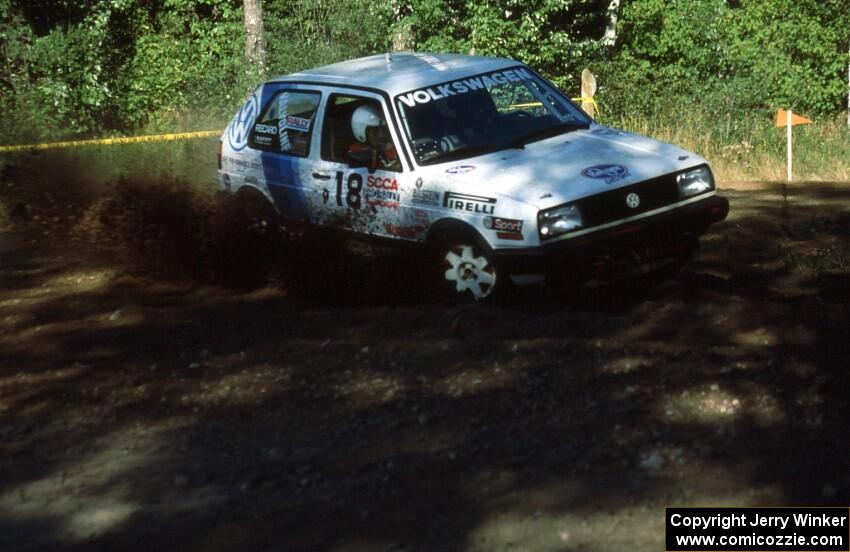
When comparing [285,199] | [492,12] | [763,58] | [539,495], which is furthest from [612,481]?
[763,58]

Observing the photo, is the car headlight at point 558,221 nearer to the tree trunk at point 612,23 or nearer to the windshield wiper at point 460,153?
the windshield wiper at point 460,153

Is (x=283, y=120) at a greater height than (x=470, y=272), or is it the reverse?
(x=283, y=120)

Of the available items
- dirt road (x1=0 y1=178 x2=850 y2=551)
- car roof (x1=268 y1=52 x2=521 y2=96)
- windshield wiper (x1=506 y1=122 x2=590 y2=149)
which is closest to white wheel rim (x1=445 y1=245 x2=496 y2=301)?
dirt road (x1=0 y1=178 x2=850 y2=551)

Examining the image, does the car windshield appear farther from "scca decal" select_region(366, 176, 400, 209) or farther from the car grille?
the car grille

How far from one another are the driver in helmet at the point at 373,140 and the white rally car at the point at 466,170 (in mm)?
11

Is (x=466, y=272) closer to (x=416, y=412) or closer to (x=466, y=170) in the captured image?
(x=466, y=170)

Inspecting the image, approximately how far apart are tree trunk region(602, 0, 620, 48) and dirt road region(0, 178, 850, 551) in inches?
A: 890

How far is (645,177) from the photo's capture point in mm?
8953

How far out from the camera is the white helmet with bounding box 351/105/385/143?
9.86 metres

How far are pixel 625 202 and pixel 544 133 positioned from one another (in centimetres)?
124

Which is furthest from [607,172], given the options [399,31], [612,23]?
[612,23]

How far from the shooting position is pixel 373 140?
9.84 metres

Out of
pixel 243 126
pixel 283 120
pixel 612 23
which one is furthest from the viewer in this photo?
pixel 612 23

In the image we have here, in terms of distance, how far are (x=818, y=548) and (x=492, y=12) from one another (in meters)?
22.8
